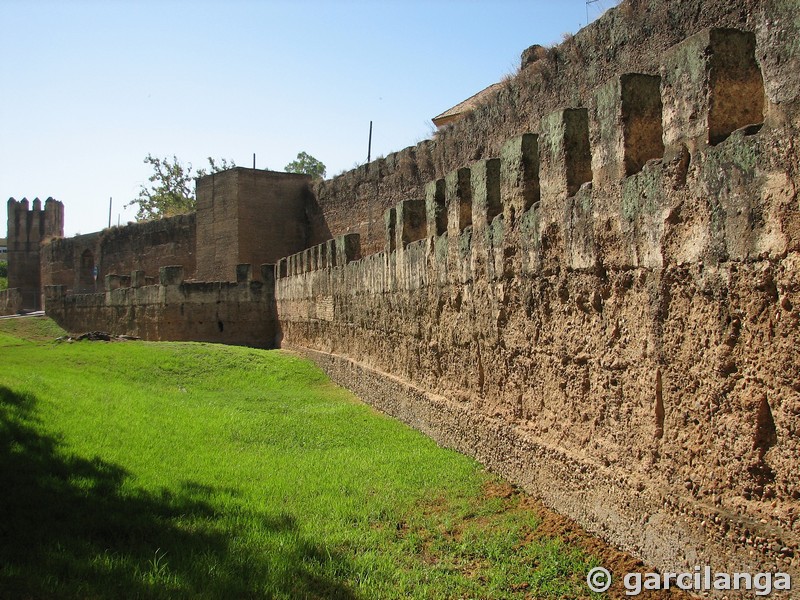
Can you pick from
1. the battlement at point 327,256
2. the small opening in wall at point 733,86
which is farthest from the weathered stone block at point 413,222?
the small opening in wall at point 733,86

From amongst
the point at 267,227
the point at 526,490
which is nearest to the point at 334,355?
the point at 526,490

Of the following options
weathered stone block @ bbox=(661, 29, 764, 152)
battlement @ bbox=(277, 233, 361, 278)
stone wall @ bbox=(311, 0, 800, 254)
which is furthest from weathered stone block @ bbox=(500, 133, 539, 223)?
battlement @ bbox=(277, 233, 361, 278)

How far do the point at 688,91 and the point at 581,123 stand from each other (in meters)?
1.10

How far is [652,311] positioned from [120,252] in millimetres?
29661

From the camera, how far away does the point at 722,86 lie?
3.32m

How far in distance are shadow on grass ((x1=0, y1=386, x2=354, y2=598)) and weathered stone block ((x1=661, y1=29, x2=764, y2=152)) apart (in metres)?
2.70

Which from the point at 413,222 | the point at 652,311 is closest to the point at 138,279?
the point at 413,222

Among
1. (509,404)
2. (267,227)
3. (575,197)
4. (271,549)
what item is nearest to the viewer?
(271,549)

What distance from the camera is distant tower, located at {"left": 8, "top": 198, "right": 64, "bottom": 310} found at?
39188 mm

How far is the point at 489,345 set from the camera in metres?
5.69

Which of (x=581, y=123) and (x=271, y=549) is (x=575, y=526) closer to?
(x=271, y=549)

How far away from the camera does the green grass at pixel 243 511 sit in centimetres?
358

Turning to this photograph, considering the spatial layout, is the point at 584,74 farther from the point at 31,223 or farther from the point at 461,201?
the point at 31,223

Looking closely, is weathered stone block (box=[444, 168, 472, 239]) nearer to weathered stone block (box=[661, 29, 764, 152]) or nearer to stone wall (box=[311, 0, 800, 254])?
stone wall (box=[311, 0, 800, 254])
